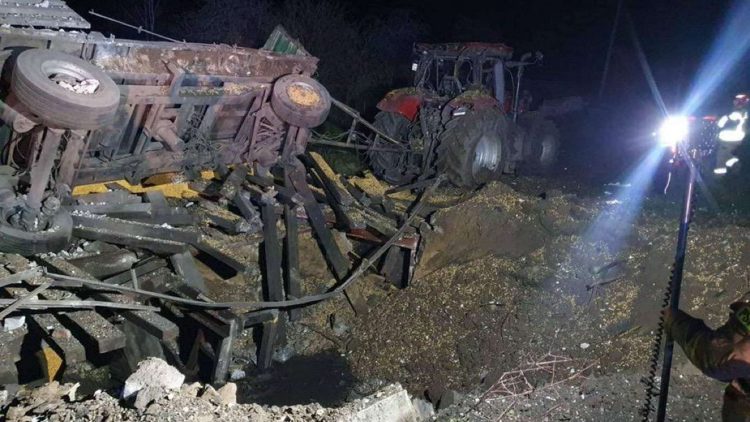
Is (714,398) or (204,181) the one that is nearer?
(714,398)

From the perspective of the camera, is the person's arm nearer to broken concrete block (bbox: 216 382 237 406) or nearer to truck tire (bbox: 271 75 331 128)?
broken concrete block (bbox: 216 382 237 406)

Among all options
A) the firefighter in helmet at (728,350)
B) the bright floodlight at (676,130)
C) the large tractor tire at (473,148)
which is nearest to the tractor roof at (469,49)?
the large tractor tire at (473,148)

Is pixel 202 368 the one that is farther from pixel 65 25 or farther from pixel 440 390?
pixel 65 25

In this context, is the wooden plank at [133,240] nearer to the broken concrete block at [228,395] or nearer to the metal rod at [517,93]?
the broken concrete block at [228,395]

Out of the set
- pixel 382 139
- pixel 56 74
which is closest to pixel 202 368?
pixel 56 74

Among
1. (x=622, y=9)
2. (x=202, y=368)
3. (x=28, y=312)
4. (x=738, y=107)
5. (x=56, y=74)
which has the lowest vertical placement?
(x=202, y=368)

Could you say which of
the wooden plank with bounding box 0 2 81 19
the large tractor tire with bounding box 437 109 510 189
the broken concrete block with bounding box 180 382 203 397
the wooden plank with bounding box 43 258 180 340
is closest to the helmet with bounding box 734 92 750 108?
the large tractor tire with bounding box 437 109 510 189

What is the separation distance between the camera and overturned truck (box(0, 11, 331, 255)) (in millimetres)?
4234

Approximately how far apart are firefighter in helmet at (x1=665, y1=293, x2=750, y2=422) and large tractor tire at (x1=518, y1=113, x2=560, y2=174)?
6.98 meters

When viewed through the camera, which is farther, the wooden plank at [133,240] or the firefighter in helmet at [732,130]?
A: the firefighter in helmet at [732,130]

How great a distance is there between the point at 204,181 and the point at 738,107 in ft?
19.5

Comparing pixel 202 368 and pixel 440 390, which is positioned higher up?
pixel 440 390

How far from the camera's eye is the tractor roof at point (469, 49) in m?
8.36

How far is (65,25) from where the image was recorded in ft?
15.4
